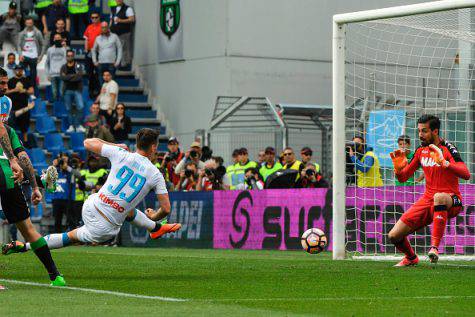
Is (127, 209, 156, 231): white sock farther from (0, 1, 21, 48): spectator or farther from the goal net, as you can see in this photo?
(0, 1, 21, 48): spectator

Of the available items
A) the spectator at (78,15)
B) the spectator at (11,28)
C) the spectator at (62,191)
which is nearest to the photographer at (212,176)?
the spectator at (62,191)

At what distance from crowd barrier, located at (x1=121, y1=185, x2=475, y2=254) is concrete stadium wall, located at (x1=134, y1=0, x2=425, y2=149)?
247 inches

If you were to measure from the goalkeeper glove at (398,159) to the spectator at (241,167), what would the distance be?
950 centimetres

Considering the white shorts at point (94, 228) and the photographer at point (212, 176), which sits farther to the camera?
the photographer at point (212, 176)

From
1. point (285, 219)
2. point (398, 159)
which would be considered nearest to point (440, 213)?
point (398, 159)

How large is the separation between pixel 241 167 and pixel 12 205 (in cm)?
1351

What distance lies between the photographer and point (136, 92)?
34000 mm

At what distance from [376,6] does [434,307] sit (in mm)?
23718

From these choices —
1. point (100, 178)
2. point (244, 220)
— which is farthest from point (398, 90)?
point (100, 178)

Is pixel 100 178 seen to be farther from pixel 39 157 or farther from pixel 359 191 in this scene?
pixel 359 191

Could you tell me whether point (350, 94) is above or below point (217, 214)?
above

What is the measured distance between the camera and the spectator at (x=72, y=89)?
30.5 metres

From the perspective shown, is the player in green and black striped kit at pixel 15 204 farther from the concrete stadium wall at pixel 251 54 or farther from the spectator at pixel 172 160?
the concrete stadium wall at pixel 251 54

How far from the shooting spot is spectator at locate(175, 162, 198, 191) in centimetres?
2558
